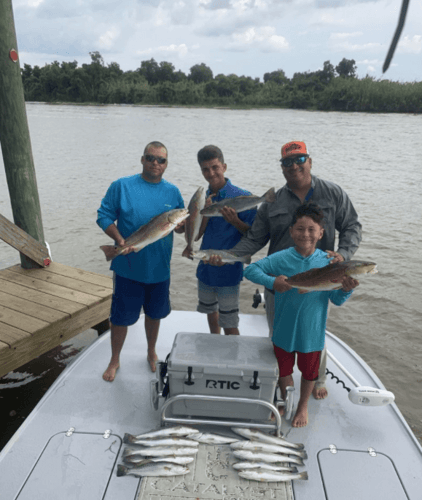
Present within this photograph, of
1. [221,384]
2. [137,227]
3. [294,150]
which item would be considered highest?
[294,150]

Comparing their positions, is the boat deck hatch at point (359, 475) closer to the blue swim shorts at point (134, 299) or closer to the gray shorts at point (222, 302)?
the gray shorts at point (222, 302)

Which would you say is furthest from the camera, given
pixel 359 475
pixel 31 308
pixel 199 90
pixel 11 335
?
pixel 199 90

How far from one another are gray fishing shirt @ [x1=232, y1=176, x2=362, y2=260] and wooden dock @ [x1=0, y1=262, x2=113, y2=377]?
236 cm

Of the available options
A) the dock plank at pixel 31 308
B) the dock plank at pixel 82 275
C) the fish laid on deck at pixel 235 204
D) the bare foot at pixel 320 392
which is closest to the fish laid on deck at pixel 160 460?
the bare foot at pixel 320 392

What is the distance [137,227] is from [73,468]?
5.49 ft

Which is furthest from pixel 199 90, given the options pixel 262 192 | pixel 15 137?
pixel 15 137

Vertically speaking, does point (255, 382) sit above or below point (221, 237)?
below

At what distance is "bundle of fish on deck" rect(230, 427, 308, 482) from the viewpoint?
2.46 meters

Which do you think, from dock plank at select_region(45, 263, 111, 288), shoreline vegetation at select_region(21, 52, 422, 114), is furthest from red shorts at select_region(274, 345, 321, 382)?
shoreline vegetation at select_region(21, 52, 422, 114)

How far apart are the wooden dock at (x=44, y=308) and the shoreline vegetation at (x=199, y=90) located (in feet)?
128

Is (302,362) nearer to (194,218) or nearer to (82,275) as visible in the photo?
(194,218)

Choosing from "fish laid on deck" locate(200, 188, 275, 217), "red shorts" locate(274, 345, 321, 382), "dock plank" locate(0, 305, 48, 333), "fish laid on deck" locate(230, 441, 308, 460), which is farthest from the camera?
"dock plank" locate(0, 305, 48, 333)

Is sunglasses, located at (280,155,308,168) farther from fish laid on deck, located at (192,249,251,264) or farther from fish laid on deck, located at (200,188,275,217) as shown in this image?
fish laid on deck, located at (192,249,251,264)

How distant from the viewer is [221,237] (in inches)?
133
